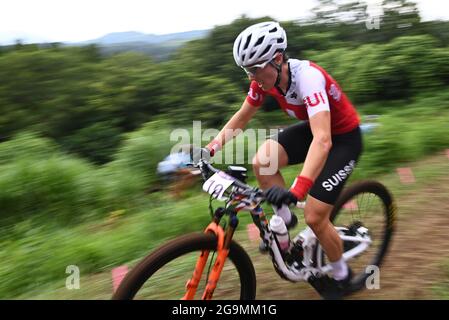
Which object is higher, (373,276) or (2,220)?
(373,276)

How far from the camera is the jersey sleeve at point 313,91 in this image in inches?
114

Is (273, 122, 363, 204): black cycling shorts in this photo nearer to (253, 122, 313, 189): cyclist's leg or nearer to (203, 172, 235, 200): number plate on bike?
(253, 122, 313, 189): cyclist's leg

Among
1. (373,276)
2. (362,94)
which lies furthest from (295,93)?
(362,94)

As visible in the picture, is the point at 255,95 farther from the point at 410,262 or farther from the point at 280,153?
the point at 410,262

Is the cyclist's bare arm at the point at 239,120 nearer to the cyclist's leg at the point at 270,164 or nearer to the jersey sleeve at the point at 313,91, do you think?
the cyclist's leg at the point at 270,164

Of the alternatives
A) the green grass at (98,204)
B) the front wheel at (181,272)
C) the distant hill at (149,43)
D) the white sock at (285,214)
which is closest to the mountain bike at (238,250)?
the front wheel at (181,272)

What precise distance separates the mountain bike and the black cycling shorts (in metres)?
0.33

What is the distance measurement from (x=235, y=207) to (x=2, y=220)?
199 inches

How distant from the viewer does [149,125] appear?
1053 cm

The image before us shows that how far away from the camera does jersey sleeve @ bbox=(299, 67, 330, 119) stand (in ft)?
9.53

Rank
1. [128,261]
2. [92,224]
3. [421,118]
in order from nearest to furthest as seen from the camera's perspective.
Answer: [128,261]
[92,224]
[421,118]

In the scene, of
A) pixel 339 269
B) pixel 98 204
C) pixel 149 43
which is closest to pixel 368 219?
pixel 339 269

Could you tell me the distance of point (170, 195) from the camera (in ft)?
23.0
